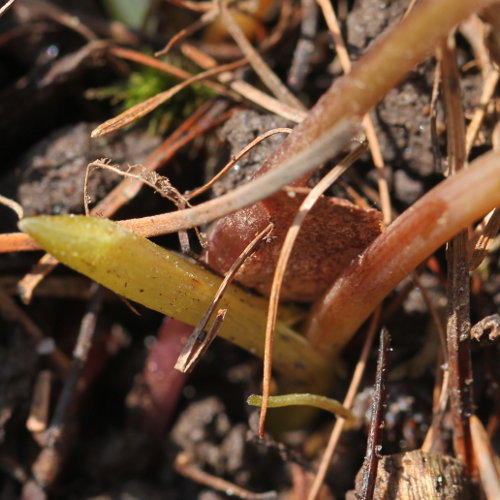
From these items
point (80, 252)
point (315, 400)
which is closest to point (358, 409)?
point (315, 400)

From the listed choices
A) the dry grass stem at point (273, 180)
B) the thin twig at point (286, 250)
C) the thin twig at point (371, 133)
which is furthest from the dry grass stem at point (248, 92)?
the dry grass stem at point (273, 180)

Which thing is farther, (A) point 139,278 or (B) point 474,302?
(B) point 474,302

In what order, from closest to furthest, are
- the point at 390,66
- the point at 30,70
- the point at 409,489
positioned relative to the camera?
the point at 390,66
the point at 409,489
the point at 30,70

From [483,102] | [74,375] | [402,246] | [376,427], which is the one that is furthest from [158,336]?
[483,102]

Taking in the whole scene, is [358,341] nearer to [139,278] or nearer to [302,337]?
[302,337]

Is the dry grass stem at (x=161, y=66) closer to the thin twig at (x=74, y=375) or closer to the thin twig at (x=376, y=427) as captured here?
the thin twig at (x=74, y=375)

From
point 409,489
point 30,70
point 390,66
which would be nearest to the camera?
point 390,66

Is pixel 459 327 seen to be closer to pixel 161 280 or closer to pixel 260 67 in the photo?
pixel 161 280
